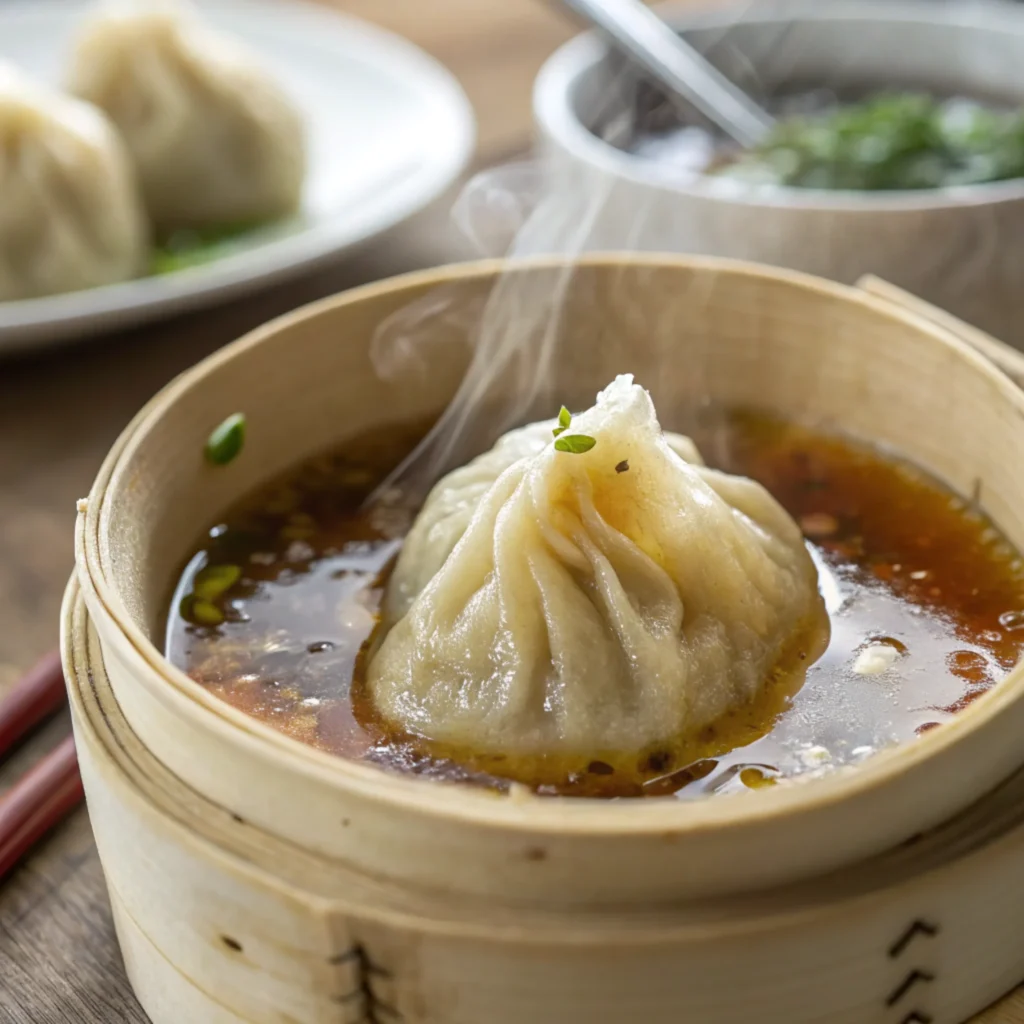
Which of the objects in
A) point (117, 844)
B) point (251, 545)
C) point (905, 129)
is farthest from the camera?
point (905, 129)

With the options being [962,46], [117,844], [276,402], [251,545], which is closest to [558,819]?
[117,844]

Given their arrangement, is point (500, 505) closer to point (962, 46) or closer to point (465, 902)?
point (465, 902)

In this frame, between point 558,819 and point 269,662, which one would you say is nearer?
point 558,819

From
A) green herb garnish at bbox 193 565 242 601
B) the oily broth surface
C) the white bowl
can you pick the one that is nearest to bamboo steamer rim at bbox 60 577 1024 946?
the oily broth surface

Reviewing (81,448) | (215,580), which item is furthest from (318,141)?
(215,580)

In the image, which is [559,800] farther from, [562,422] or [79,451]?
[79,451]

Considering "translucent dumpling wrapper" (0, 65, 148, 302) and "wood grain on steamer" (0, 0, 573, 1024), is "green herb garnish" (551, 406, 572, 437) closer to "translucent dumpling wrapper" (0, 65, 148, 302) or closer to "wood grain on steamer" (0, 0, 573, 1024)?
"wood grain on steamer" (0, 0, 573, 1024)
